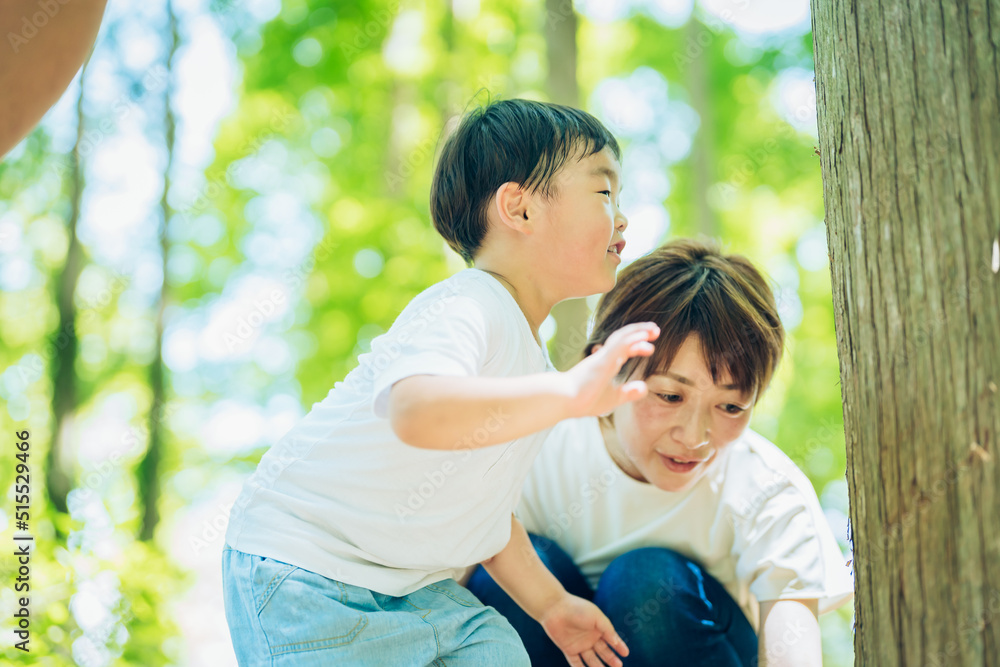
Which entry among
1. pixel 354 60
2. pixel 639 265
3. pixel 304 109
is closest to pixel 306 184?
pixel 304 109

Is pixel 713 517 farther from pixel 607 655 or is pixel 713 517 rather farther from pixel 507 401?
pixel 507 401

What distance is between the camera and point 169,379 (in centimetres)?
1009

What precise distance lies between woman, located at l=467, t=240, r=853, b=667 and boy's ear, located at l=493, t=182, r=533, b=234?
0.53 m

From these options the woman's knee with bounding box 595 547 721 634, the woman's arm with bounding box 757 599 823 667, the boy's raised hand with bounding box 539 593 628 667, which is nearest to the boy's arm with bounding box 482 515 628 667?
the boy's raised hand with bounding box 539 593 628 667

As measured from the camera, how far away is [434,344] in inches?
53.4

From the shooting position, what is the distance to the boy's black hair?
1912mm

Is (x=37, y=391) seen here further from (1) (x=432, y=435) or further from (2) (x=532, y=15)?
(1) (x=432, y=435)

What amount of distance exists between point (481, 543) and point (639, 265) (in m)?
0.99

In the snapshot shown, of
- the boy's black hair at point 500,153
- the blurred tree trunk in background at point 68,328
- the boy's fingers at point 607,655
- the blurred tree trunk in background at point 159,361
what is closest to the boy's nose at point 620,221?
the boy's black hair at point 500,153

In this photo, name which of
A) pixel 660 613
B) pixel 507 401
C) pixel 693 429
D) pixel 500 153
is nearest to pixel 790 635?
pixel 660 613

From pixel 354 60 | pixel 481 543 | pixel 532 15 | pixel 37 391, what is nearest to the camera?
pixel 481 543

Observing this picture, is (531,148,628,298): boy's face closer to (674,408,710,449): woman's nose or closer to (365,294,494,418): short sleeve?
(365,294,494,418): short sleeve

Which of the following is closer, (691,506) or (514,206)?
(514,206)

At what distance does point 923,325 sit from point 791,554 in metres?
1.03
